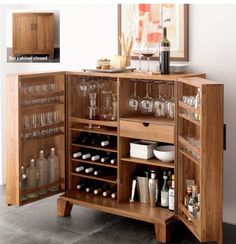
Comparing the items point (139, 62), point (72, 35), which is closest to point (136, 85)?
point (139, 62)

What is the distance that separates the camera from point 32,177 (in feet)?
14.3

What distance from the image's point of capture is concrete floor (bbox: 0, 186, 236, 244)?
392 cm

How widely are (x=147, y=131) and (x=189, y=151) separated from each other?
45cm

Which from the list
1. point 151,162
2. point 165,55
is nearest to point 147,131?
point 151,162

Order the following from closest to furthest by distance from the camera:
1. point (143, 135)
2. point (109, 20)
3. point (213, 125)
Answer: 1. point (213, 125)
2. point (143, 135)
3. point (109, 20)

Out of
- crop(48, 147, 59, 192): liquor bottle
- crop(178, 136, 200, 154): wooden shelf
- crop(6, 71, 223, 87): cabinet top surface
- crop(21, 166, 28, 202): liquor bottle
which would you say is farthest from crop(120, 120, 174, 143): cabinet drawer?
crop(21, 166, 28, 202): liquor bottle

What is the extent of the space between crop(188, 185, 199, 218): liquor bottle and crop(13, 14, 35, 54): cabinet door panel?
2.27 meters

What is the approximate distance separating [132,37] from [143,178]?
1222 mm

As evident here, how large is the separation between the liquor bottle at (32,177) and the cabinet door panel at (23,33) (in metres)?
1.28

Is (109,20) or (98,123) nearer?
(98,123)

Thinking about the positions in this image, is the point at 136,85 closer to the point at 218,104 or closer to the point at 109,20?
the point at 109,20

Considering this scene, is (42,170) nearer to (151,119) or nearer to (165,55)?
(151,119)

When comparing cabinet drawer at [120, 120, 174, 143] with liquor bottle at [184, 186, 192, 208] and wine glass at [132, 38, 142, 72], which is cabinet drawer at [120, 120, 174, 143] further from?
wine glass at [132, 38, 142, 72]

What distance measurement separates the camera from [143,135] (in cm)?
402
